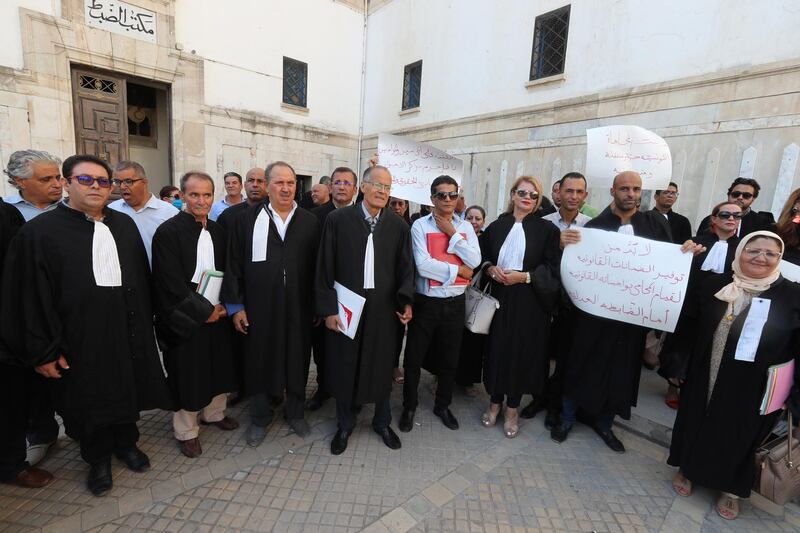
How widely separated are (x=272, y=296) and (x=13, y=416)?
173 centimetres

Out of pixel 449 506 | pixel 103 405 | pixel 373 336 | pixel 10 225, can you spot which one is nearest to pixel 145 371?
pixel 103 405

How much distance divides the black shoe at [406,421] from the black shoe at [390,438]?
6.6 inches

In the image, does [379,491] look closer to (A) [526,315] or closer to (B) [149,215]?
(A) [526,315]

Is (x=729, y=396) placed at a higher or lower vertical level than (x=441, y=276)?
lower

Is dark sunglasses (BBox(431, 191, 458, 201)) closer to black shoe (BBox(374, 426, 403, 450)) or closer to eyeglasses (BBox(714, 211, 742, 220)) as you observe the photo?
black shoe (BBox(374, 426, 403, 450))

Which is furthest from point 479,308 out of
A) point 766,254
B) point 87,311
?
point 87,311

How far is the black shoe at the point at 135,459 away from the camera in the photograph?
2.78 meters

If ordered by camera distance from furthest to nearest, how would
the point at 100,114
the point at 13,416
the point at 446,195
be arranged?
the point at 100,114 → the point at 446,195 → the point at 13,416

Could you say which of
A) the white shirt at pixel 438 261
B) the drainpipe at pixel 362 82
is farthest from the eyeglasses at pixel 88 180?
the drainpipe at pixel 362 82

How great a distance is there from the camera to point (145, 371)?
2676 mm

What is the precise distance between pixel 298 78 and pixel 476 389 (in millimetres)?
12447

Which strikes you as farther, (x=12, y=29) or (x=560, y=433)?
(x=12, y=29)

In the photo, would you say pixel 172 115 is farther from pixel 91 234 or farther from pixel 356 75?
pixel 91 234

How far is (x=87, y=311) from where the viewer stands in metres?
2.38
